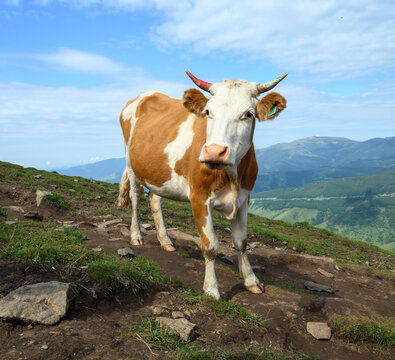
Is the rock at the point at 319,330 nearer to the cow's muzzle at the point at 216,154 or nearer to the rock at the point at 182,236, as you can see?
the cow's muzzle at the point at 216,154

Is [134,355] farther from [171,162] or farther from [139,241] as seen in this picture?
[139,241]

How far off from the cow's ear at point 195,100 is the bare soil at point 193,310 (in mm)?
2774

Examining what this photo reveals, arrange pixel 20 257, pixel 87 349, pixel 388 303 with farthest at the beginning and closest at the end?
1. pixel 388 303
2. pixel 20 257
3. pixel 87 349

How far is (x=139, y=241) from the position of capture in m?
7.79

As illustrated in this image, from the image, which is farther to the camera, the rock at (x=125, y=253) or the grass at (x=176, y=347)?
the rock at (x=125, y=253)

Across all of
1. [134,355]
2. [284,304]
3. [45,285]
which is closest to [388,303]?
[284,304]

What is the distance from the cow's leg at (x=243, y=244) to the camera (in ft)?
19.5

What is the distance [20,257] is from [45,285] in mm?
954

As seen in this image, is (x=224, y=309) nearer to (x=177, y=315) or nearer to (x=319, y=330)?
(x=177, y=315)

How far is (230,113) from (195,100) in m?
0.80

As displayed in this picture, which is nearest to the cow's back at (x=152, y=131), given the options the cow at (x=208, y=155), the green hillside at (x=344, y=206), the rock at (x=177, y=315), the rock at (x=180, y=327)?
the cow at (x=208, y=155)

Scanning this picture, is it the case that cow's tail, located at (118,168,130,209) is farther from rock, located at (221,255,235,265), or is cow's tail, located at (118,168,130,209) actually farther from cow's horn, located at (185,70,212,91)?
cow's horn, located at (185,70,212,91)

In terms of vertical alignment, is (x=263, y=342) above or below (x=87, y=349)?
below

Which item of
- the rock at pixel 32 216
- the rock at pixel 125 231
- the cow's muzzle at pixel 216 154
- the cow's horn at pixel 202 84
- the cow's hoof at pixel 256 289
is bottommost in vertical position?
the cow's hoof at pixel 256 289
